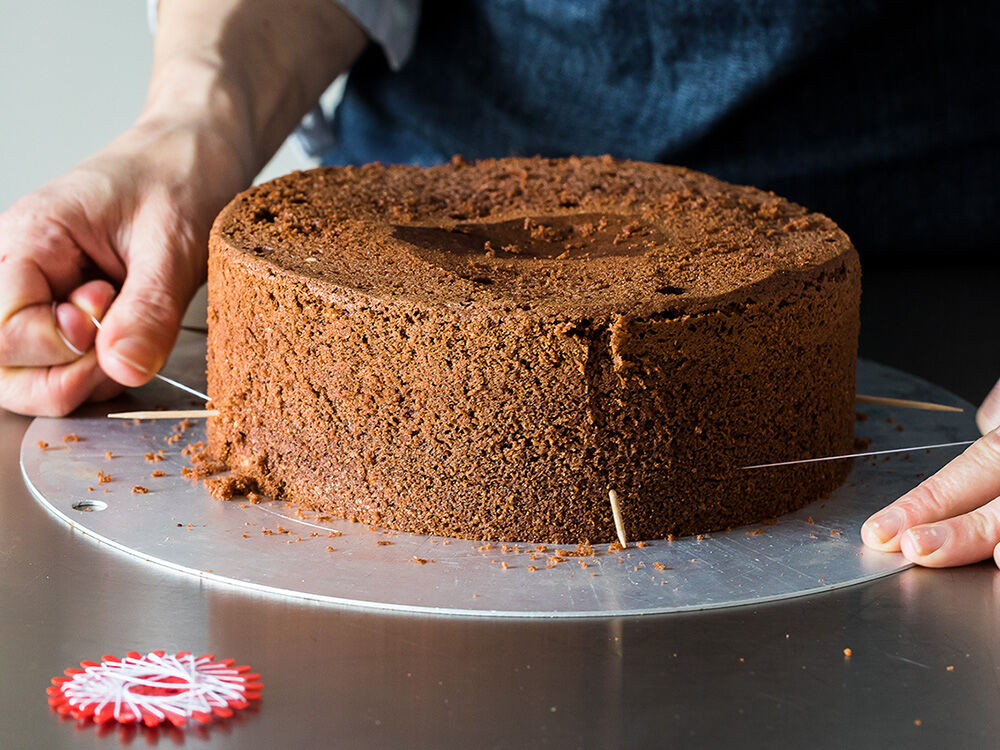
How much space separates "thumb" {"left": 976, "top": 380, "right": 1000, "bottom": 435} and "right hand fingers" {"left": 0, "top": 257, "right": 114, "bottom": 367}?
1085 mm

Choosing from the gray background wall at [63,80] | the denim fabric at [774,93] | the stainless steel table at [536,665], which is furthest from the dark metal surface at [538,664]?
the gray background wall at [63,80]

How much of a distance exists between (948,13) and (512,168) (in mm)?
903

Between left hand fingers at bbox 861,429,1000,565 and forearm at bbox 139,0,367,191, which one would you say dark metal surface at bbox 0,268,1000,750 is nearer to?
left hand fingers at bbox 861,429,1000,565

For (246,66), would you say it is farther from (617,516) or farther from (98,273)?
(617,516)

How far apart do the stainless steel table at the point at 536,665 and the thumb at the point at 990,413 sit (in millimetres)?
315

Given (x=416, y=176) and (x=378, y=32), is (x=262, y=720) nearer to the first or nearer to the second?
(x=416, y=176)

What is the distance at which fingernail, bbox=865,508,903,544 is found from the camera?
1188 mm

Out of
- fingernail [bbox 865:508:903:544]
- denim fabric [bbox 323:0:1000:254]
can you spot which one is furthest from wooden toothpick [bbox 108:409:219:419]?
A: denim fabric [bbox 323:0:1000:254]

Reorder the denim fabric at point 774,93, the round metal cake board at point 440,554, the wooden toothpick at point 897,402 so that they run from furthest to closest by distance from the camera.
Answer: the denim fabric at point 774,93 → the wooden toothpick at point 897,402 → the round metal cake board at point 440,554

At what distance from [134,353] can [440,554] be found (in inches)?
20.8

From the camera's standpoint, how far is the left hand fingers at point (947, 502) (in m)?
1.19

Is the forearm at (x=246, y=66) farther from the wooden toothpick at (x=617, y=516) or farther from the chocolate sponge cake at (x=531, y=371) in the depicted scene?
the wooden toothpick at (x=617, y=516)

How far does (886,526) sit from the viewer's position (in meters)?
1.19

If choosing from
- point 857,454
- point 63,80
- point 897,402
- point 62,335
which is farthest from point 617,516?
point 63,80
